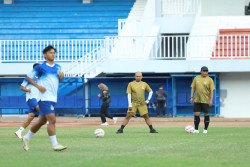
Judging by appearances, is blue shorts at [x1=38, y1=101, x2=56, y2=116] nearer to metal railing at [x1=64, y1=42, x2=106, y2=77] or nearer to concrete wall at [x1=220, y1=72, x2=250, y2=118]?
metal railing at [x1=64, y1=42, x2=106, y2=77]

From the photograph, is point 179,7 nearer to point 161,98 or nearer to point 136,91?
point 161,98

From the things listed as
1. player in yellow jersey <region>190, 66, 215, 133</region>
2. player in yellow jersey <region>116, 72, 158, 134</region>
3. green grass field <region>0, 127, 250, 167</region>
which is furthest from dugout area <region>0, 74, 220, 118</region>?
green grass field <region>0, 127, 250, 167</region>

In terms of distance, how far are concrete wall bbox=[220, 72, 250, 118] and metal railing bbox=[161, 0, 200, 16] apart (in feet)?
18.3

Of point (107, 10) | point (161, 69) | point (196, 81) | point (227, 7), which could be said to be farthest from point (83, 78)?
point (196, 81)

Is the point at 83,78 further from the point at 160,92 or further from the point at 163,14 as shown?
the point at 163,14

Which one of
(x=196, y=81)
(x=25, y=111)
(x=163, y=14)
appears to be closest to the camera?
(x=196, y=81)

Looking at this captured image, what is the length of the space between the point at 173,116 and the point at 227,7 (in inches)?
349

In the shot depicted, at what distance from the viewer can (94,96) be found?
32656 millimetres

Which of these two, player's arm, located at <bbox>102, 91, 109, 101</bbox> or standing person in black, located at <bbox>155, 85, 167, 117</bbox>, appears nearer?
Result: player's arm, located at <bbox>102, 91, 109, 101</bbox>

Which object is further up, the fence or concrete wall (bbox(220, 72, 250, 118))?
the fence

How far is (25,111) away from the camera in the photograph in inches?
1324

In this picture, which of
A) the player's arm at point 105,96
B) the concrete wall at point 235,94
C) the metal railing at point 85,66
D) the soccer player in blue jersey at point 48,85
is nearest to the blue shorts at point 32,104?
the soccer player in blue jersey at point 48,85

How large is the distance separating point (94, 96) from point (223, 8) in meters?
9.97

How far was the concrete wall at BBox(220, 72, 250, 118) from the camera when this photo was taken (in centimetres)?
3212
